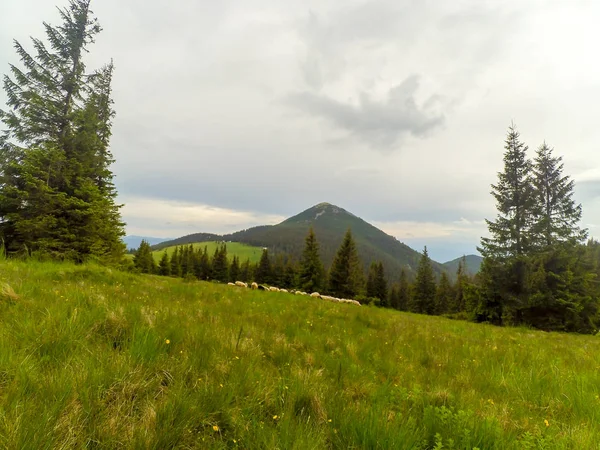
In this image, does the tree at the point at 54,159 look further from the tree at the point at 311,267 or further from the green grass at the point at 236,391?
the tree at the point at 311,267

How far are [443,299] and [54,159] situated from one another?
262 feet

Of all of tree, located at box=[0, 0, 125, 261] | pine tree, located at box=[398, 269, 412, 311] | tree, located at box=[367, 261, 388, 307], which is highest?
tree, located at box=[0, 0, 125, 261]

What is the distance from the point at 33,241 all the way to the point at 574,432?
19.4 metres

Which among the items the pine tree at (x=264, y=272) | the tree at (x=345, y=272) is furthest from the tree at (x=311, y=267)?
the pine tree at (x=264, y=272)

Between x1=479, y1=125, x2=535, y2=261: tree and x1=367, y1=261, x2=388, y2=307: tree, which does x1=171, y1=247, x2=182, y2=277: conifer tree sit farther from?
x1=479, y1=125, x2=535, y2=261: tree

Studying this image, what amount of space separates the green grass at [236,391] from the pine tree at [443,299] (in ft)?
228

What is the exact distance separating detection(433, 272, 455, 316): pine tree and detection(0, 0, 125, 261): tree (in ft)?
227

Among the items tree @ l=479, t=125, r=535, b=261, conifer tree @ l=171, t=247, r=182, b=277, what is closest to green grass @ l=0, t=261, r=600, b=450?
tree @ l=479, t=125, r=535, b=261

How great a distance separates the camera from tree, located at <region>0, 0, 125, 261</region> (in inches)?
542

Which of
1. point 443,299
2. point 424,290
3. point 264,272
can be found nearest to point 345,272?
point 424,290

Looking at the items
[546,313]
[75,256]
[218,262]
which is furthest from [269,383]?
[218,262]

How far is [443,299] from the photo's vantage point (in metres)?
70.6

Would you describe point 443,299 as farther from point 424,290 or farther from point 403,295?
point 403,295

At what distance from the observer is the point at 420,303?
62812 mm
